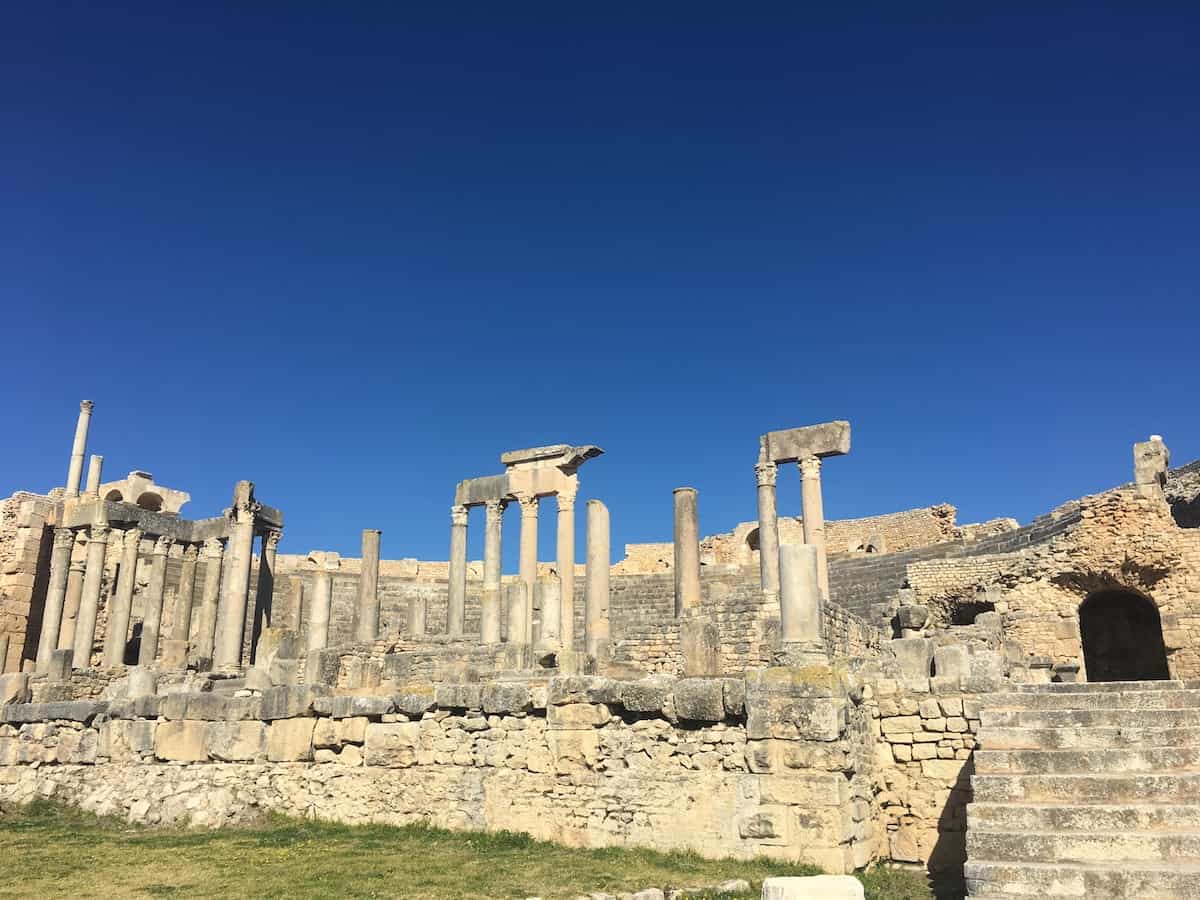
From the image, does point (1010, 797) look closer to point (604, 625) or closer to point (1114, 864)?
point (1114, 864)

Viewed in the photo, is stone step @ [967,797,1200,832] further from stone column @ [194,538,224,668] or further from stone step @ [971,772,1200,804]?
stone column @ [194,538,224,668]

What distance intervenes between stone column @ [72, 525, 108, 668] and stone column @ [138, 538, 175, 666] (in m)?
1.53

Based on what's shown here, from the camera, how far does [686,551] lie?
67.8ft

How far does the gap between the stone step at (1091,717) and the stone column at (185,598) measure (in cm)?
2782

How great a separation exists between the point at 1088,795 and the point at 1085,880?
1.28m

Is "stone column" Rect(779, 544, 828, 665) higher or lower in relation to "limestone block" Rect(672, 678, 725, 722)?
higher

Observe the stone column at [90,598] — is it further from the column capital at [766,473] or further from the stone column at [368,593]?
the column capital at [766,473]

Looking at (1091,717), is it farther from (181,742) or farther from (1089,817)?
(181,742)

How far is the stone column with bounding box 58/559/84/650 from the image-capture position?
29.6 meters

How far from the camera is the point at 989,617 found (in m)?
17.6

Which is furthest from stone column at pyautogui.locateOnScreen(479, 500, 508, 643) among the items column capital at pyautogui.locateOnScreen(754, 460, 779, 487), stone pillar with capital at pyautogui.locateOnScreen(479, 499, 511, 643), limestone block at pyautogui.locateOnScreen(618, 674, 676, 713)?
limestone block at pyautogui.locateOnScreen(618, 674, 676, 713)

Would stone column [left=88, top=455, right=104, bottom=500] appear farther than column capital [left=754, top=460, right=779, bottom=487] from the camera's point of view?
Yes

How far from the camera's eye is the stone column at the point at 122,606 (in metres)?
28.2

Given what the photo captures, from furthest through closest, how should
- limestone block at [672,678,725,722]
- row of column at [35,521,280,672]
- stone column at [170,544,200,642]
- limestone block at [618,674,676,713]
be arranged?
stone column at [170,544,200,642] < row of column at [35,521,280,672] < limestone block at [618,674,676,713] < limestone block at [672,678,725,722]
